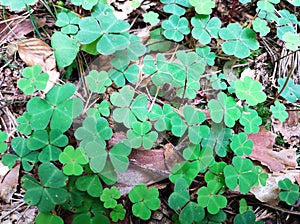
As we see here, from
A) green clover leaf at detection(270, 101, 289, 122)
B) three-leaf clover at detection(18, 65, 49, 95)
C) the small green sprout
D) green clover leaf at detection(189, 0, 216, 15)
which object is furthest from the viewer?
green clover leaf at detection(189, 0, 216, 15)

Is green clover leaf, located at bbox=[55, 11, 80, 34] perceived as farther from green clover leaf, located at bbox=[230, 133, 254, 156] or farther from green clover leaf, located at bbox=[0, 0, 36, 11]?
green clover leaf, located at bbox=[230, 133, 254, 156]

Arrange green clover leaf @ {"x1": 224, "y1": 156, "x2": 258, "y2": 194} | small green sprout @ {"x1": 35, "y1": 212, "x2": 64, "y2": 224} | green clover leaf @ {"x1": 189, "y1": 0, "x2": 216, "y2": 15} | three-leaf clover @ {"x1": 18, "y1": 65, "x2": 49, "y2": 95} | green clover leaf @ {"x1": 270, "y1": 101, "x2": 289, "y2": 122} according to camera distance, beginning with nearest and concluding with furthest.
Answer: small green sprout @ {"x1": 35, "y1": 212, "x2": 64, "y2": 224} < green clover leaf @ {"x1": 224, "y1": 156, "x2": 258, "y2": 194} < three-leaf clover @ {"x1": 18, "y1": 65, "x2": 49, "y2": 95} < green clover leaf @ {"x1": 270, "y1": 101, "x2": 289, "y2": 122} < green clover leaf @ {"x1": 189, "y1": 0, "x2": 216, "y2": 15}

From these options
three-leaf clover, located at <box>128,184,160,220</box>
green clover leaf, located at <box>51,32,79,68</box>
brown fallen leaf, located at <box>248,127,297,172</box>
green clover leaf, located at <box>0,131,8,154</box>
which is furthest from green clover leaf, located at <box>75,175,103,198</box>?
brown fallen leaf, located at <box>248,127,297,172</box>

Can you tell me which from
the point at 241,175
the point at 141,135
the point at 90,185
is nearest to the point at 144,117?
the point at 141,135

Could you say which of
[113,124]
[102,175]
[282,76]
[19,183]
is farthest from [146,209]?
[282,76]

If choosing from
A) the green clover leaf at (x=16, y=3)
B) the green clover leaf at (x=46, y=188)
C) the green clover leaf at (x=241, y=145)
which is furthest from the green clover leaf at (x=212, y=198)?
the green clover leaf at (x=16, y=3)

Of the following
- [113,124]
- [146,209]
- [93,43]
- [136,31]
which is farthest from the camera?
[136,31]

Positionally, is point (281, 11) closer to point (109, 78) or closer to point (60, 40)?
point (109, 78)
